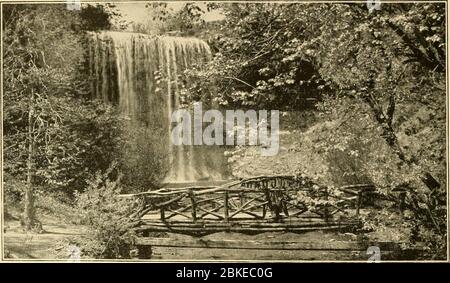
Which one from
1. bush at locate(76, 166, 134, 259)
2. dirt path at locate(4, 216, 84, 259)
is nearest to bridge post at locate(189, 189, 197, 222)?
bush at locate(76, 166, 134, 259)

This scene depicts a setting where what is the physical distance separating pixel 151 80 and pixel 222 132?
0.68 m

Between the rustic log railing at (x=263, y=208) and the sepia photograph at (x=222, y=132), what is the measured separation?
0.01m

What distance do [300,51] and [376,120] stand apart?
0.80m

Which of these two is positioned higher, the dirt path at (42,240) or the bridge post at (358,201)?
the bridge post at (358,201)

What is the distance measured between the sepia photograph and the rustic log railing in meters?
0.01

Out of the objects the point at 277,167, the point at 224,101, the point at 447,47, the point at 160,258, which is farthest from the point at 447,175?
the point at 160,258

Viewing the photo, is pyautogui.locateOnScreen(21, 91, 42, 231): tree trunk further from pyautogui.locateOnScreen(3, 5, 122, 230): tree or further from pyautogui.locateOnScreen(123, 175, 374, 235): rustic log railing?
pyautogui.locateOnScreen(123, 175, 374, 235): rustic log railing

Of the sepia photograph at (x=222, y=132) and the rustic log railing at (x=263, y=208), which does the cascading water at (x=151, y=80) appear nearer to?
the sepia photograph at (x=222, y=132)

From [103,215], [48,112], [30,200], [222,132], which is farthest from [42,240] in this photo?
[222,132]

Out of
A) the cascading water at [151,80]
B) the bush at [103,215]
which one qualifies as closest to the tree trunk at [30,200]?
Answer: the bush at [103,215]

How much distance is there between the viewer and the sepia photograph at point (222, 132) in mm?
5109

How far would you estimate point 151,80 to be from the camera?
5.15m

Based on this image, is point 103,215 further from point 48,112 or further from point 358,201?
point 358,201
